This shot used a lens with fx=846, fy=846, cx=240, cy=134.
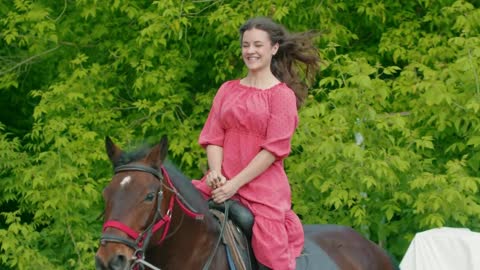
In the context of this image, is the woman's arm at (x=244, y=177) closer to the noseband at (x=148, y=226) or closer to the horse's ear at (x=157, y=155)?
the noseband at (x=148, y=226)

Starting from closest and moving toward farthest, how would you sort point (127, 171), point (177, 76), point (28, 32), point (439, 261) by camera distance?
point (127, 171), point (439, 261), point (177, 76), point (28, 32)

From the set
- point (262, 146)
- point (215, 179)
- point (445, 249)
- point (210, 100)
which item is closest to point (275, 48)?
point (262, 146)

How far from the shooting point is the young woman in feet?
13.6

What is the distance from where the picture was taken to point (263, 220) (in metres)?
4.17

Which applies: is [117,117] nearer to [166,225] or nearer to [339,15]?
[339,15]

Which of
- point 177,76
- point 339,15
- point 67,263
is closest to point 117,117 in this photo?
point 177,76

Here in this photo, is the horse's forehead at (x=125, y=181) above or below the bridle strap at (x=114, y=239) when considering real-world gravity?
above

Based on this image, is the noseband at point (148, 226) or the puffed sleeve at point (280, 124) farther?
the puffed sleeve at point (280, 124)

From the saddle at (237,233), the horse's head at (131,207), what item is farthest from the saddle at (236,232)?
the horse's head at (131,207)


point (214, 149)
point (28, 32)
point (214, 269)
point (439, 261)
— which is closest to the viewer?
point (214, 269)

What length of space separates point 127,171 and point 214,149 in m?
0.75

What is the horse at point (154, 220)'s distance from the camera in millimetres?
3432

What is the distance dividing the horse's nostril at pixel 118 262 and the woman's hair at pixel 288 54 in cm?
152

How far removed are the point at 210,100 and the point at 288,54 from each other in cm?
360
